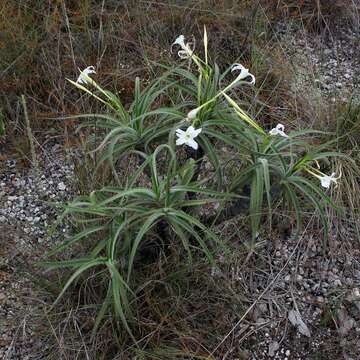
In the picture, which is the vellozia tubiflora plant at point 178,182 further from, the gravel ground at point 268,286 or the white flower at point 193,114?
the gravel ground at point 268,286

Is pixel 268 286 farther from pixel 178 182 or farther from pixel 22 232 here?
pixel 22 232

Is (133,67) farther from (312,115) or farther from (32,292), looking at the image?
(32,292)

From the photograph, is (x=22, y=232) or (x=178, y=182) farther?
(x=22, y=232)

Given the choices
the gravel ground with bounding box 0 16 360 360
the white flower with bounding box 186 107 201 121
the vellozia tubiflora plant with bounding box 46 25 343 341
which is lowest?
the gravel ground with bounding box 0 16 360 360

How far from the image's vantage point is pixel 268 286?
197 cm

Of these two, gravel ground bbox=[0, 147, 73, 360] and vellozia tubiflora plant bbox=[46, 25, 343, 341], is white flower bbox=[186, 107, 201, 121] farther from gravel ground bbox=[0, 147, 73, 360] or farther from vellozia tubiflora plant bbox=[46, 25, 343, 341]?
gravel ground bbox=[0, 147, 73, 360]

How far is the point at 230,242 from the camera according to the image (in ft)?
6.76

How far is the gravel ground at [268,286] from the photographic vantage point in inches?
74.1

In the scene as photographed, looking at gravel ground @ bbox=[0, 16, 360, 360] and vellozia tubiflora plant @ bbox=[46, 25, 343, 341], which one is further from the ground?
vellozia tubiflora plant @ bbox=[46, 25, 343, 341]

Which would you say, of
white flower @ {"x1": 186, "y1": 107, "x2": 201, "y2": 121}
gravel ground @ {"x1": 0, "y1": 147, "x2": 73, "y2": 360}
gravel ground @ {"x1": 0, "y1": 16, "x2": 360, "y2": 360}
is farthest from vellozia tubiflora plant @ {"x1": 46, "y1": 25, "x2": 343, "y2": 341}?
gravel ground @ {"x1": 0, "y1": 16, "x2": 360, "y2": 360}

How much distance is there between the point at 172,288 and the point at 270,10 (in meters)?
1.71

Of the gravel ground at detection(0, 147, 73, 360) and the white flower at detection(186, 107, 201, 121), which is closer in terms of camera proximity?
the white flower at detection(186, 107, 201, 121)

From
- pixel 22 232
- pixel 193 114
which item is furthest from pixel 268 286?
pixel 22 232

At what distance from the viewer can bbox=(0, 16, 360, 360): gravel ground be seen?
188 centimetres
